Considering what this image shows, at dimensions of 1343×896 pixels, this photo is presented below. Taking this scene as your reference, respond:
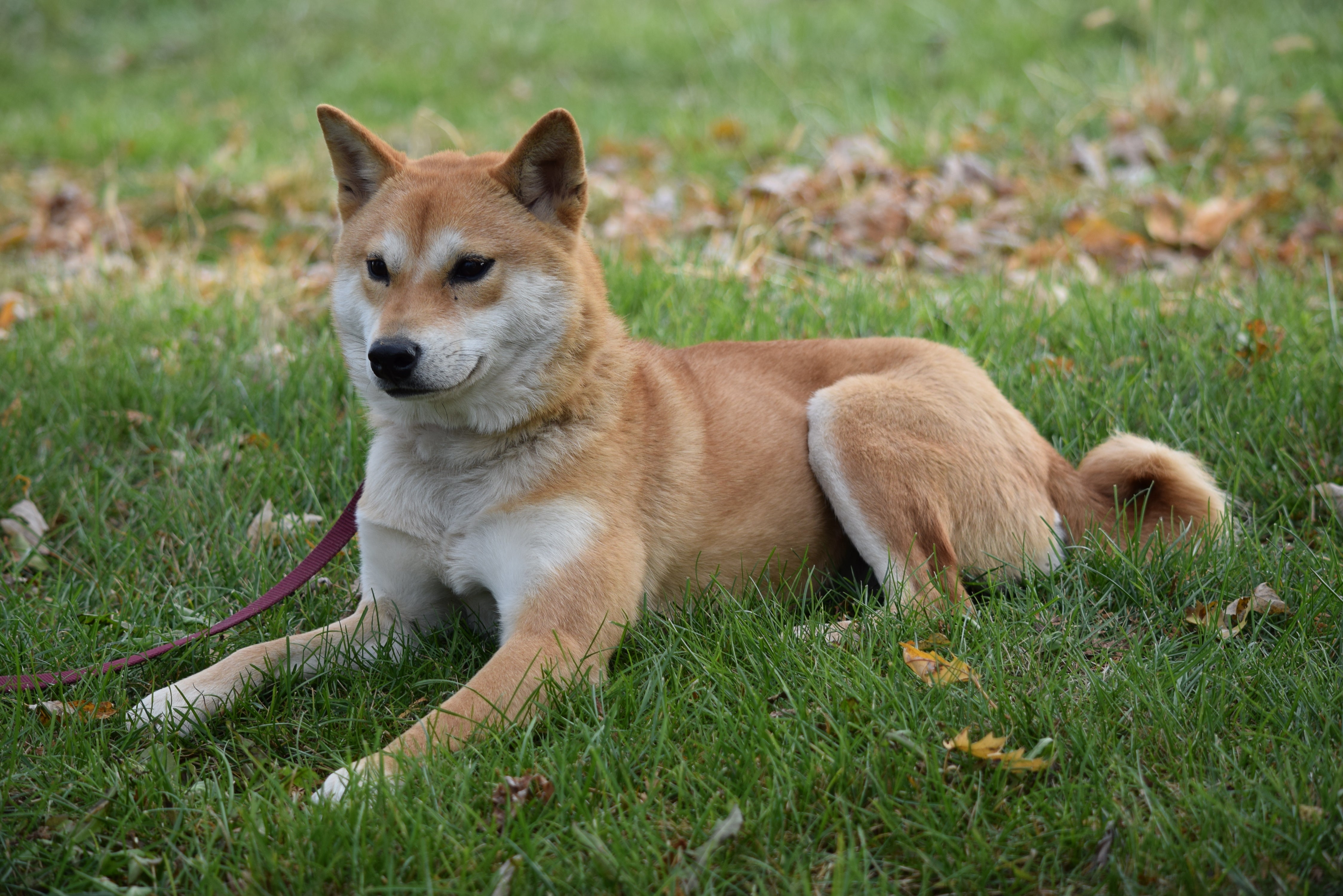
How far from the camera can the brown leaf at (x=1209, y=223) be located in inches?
227

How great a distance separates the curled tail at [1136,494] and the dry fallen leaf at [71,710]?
2805 millimetres

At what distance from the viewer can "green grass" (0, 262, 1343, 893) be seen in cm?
201

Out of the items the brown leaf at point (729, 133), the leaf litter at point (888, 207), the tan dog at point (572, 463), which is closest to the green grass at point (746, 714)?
the tan dog at point (572, 463)

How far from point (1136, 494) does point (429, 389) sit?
2219mm

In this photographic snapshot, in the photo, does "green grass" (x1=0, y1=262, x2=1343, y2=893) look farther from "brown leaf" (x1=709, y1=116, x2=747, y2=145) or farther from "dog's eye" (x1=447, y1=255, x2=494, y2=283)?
"brown leaf" (x1=709, y1=116, x2=747, y2=145)

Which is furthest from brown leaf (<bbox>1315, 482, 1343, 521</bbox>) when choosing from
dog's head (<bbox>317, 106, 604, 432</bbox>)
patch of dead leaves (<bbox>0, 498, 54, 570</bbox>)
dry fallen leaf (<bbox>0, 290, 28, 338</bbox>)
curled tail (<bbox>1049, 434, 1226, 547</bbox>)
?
dry fallen leaf (<bbox>0, 290, 28, 338</bbox>)

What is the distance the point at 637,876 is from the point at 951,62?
864 cm

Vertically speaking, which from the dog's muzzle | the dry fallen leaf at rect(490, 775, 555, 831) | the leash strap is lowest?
the dry fallen leaf at rect(490, 775, 555, 831)

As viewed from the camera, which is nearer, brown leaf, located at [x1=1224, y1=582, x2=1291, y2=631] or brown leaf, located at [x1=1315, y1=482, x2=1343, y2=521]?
brown leaf, located at [x1=1224, y1=582, x2=1291, y2=631]

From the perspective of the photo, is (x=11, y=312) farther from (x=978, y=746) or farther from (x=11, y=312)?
(x=978, y=746)

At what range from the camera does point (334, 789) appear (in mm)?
2199

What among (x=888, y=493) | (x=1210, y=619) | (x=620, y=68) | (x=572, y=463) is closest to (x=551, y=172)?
(x=572, y=463)

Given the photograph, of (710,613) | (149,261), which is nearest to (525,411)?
(710,613)

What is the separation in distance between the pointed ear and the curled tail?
1743 millimetres
